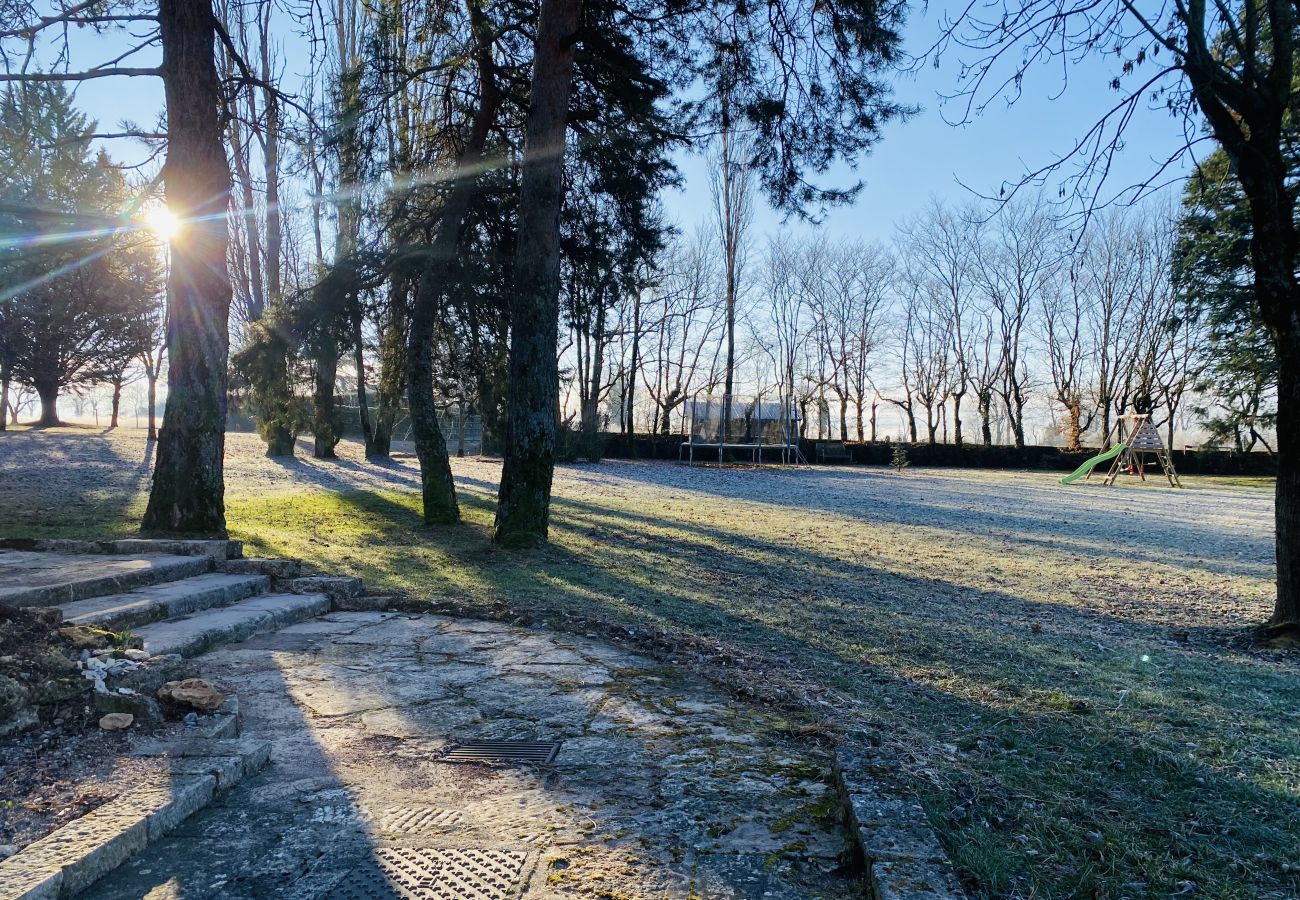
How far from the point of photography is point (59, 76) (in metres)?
6.03

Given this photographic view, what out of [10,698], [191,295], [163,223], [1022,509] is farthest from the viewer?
[1022,509]

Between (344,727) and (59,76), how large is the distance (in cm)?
630

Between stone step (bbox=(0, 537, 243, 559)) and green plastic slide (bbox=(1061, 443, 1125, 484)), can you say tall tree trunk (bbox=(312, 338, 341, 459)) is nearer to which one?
stone step (bbox=(0, 537, 243, 559))

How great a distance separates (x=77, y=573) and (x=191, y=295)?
2.75 metres

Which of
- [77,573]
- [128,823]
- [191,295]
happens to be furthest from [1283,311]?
[191,295]

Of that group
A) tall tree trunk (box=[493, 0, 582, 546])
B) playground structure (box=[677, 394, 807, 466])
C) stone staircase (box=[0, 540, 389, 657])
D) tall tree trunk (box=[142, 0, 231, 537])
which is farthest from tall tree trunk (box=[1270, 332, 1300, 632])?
playground structure (box=[677, 394, 807, 466])

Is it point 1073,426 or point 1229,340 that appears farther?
point 1073,426

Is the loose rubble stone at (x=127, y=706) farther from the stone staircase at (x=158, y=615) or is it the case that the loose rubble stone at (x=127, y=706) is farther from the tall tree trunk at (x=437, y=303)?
the tall tree trunk at (x=437, y=303)

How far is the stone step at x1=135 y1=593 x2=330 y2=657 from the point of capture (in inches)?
145

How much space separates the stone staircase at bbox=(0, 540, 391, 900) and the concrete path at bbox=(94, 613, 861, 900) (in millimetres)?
77

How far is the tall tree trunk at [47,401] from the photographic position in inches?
949

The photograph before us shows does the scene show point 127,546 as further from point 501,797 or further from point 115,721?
point 501,797

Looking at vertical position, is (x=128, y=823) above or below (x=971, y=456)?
below

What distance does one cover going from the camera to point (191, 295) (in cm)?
622
